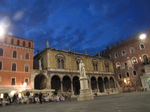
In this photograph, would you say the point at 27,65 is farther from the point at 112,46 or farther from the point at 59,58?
the point at 112,46

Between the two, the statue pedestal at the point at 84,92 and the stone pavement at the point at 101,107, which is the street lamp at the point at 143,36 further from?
the stone pavement at the point at 101,107

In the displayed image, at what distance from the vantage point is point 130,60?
3469cm

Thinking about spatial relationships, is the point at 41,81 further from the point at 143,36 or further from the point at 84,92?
the point at 143,36

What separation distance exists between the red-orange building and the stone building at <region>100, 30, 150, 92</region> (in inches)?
972

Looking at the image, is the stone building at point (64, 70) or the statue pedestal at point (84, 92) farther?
the stone building at point (64, 70)

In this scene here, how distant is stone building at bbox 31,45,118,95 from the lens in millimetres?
24938

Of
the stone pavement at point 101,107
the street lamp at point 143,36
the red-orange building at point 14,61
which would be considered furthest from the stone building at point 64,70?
the stone pavement at point 101,107

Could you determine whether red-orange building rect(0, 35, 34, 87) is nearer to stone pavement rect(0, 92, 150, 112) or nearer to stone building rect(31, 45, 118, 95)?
stone building rect(31, 45, 118, 95)

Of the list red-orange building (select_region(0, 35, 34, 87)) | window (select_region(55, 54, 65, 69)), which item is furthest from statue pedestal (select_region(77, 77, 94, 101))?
window (select_region(55, 54, 65, 69))

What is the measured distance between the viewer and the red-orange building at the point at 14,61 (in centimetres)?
2081

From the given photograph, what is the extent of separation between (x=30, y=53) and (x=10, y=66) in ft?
14.1

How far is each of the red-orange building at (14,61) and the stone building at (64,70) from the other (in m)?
1.74

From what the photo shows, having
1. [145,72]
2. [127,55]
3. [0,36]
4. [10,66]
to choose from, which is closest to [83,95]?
[10,66]

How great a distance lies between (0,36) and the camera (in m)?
21.5
